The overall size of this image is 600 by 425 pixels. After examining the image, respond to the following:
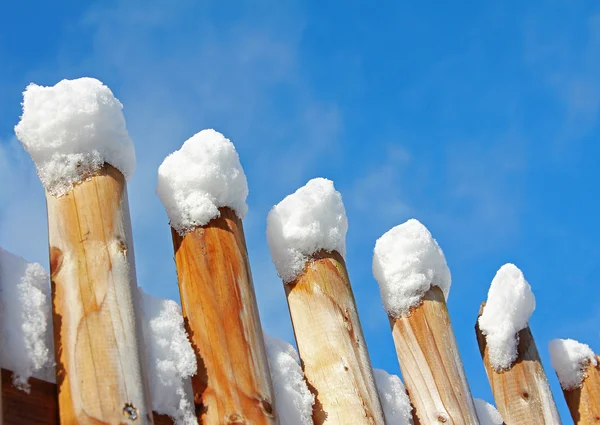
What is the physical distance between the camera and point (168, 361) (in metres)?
2.16

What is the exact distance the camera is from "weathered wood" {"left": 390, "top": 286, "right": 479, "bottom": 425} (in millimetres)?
2906

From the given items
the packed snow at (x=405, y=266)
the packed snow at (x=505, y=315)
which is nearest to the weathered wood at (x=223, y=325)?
the packed snow at (x=405, y=266)

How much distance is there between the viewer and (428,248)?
3.16m

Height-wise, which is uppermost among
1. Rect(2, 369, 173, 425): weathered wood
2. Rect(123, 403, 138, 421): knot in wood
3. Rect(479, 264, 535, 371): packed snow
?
Rect(479, 264, 535, 371): packed snow

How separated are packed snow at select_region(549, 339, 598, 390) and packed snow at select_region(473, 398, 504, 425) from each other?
63 centimetres

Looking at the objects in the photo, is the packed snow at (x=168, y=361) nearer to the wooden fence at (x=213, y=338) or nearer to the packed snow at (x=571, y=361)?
the wooden fence at (x=213, y=338)

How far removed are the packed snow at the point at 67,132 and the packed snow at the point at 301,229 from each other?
0.76 metres

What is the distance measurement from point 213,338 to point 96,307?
17.0 inches

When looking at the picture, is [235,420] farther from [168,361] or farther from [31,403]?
[31,403]

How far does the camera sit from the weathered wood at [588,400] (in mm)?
3658

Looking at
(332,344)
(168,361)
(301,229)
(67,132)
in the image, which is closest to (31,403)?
(168,361)

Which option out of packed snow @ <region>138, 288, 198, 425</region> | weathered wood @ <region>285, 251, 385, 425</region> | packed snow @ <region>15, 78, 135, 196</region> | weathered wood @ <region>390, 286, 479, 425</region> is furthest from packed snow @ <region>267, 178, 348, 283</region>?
packed snow @ <region>15, 78, 135, 196</region>

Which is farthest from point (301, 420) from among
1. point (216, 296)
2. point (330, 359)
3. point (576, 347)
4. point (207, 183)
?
point (576, 347)

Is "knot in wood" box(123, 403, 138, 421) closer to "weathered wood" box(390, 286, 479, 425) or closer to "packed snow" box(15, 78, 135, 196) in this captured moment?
"packed snow" box(15, 78, 135, 196)
